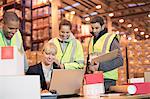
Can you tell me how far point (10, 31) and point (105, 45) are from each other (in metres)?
0.91

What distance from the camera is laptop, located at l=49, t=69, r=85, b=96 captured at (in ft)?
6.31

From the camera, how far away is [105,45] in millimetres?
2906

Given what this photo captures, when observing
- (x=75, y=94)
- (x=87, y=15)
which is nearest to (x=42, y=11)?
(x=87, y=15)

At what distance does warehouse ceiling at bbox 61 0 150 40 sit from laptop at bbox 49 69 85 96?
22.5 feet

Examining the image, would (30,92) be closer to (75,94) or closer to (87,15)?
(75,94)

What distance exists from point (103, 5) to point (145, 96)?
880 centimetres

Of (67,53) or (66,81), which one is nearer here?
(66,81)

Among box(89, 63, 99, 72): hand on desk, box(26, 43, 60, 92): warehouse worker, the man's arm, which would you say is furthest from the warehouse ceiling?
box(89, 63, 99, 72): hand on desk

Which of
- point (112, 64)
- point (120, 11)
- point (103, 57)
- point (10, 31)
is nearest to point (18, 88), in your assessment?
point (103, 57)

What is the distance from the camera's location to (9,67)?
1.40 meters

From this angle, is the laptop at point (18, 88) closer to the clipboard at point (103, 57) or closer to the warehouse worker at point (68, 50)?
the clipboard at point (103, 57)

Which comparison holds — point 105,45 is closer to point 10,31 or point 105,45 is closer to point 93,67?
point 93,67

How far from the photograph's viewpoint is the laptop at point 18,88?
127 cm

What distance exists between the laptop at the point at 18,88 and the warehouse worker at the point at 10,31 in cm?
93
